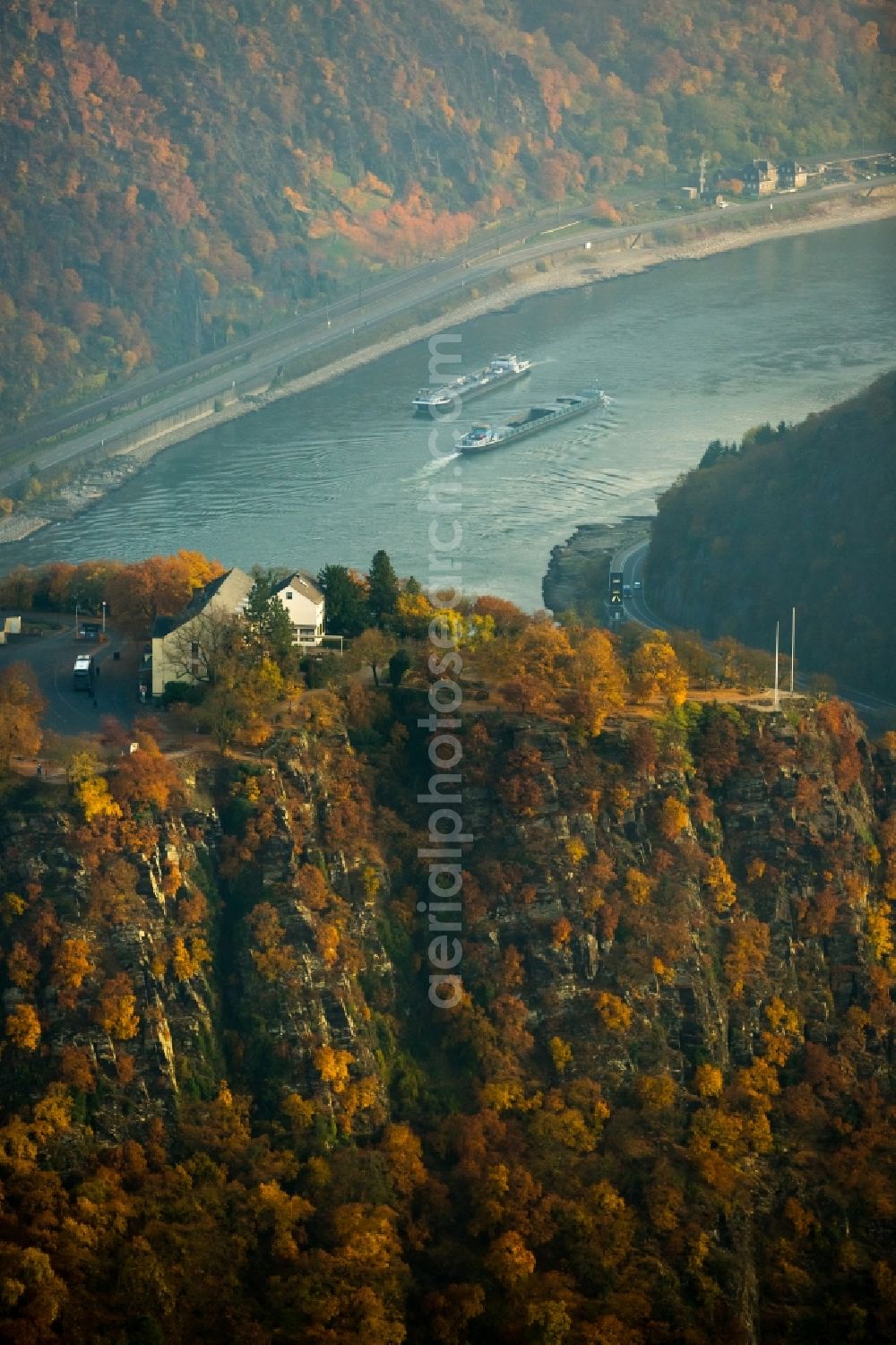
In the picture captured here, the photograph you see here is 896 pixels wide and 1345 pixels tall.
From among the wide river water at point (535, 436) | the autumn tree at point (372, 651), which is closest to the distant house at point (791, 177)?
the wide river water at point (535, 436)

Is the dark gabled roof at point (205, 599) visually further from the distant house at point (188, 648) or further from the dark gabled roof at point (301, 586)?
the dark gabled roof at point (301, 586)

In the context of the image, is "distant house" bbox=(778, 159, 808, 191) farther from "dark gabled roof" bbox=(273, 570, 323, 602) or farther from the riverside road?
"dark gabled roof" bbox=(273, 570, 323, 602)

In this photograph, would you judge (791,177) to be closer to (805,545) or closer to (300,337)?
(300,337)

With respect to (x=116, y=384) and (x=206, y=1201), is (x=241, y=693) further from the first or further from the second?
(x=116, y=384)

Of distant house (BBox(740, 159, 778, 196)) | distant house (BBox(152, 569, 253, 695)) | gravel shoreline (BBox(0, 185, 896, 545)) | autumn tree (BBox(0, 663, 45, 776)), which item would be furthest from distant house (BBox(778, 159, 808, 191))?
→ autumn tree (BBox(0, 663, 45, 776))

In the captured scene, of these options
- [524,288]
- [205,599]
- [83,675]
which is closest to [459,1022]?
[205,599]

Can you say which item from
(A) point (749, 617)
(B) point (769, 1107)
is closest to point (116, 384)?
(A) point (749, 617)
